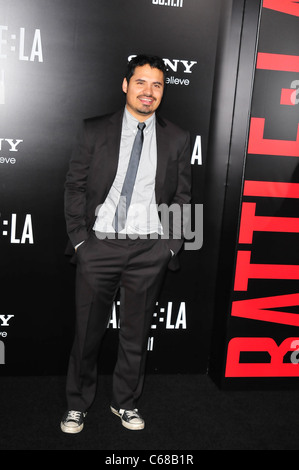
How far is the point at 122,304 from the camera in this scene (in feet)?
8.96

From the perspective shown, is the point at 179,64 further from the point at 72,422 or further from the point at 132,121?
the point at 72,422

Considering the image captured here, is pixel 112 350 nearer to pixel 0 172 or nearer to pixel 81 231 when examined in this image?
pixel 81 231

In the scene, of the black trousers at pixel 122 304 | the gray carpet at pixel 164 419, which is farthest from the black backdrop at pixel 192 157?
the black trousers at pixel 122 304

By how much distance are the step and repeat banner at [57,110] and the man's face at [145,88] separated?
505 millimetres

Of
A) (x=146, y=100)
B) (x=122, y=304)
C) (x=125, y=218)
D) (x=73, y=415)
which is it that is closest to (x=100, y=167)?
(x=125, y=218)

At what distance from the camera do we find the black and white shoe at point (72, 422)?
263 cm

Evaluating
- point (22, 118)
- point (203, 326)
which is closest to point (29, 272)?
point (22, 118)

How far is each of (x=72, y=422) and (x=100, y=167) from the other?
129 cm

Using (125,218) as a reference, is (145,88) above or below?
above

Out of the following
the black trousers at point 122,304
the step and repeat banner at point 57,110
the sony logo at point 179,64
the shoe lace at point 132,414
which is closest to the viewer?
the black trousers at point 122,304

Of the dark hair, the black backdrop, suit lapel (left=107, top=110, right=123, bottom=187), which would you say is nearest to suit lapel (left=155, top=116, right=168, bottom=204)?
suit lapel (left=107, top=110, right=123, bottom=187)

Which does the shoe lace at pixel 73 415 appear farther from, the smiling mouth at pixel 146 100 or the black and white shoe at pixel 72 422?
the smiling mouth at pixel 146 100

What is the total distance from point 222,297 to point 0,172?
4.97 ft

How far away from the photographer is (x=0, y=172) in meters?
2.98
